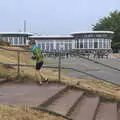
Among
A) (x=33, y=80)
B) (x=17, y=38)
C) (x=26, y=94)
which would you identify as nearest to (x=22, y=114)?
(x=26, y=94)

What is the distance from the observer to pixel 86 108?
10.9 meters

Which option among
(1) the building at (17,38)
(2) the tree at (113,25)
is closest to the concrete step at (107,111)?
(1) the building at (17,38)

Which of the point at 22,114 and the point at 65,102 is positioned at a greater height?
the point at 22,114

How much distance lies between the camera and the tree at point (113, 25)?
292 feet

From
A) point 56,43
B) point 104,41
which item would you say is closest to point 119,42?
point 104,41

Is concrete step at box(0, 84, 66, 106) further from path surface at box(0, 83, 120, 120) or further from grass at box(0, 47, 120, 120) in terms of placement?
grass at box(0, 47, 120, 120)

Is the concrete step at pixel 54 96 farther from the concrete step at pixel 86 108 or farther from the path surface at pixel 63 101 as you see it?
the concrete step at pixel 86 108

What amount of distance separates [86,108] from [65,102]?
570mm

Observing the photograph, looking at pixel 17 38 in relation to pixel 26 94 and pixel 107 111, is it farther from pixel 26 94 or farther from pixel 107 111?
pixel 26 94

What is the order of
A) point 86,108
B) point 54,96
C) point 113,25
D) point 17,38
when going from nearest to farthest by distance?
point 86,108, point 54,96, point 17,38, point 113,25

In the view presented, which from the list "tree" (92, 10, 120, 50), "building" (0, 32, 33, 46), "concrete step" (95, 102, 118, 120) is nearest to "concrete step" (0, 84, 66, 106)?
"concrete step" (95, 102, 118, 120)

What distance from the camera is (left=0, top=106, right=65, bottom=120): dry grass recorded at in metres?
7.42

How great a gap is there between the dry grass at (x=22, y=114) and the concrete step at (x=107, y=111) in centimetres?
235

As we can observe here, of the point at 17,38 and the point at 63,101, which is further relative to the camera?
the point at 17,38
